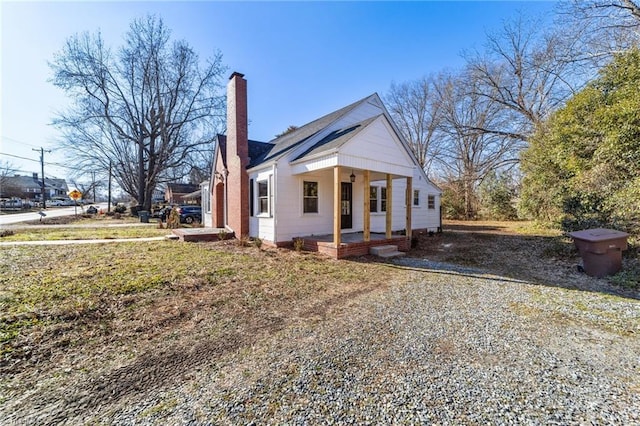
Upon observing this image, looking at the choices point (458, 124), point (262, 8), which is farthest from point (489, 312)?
point (458, 124)

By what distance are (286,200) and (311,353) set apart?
6.89 meters

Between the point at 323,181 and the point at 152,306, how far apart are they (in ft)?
24.2

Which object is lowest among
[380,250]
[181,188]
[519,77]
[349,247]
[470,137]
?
[380,250]

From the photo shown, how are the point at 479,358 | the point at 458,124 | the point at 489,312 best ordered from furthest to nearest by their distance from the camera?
the point at 458,124, the point at 489,312, the point at 479,358

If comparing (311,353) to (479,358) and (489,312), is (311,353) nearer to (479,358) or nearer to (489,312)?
(479,358)

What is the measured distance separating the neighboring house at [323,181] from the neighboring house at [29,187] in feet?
194

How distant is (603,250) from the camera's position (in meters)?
5.87

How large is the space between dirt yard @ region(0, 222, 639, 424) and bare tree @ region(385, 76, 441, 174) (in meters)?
19.4

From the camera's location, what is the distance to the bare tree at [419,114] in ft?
83.7

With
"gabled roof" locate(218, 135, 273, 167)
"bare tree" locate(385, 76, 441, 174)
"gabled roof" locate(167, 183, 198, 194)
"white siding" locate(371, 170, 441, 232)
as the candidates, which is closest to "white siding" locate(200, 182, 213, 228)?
"gabled roof" locate(218, 135, 273, 167)

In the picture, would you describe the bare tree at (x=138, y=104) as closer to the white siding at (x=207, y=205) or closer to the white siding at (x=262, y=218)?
the white siding at (x=207, y=205)

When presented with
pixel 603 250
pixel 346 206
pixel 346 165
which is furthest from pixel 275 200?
pixel 603 250

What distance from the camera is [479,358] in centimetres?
276

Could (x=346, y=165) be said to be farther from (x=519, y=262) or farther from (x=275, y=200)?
(x=519, y=262)
